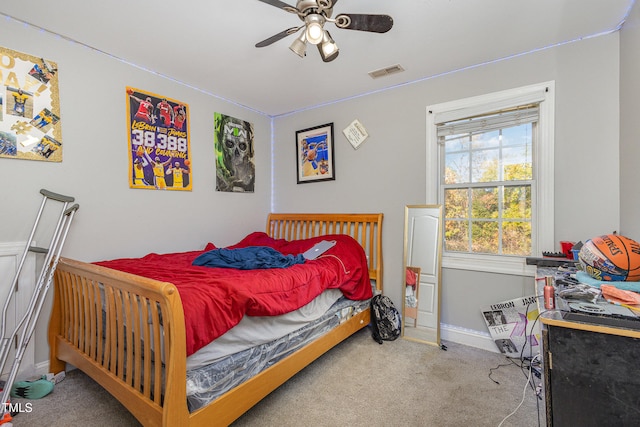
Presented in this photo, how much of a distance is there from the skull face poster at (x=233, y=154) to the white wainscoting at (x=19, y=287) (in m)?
1.67

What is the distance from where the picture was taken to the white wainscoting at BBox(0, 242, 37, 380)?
193cm

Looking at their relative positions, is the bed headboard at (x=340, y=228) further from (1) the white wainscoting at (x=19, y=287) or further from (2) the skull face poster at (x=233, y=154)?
(1) the white wainscoting at (x=19, y=287)

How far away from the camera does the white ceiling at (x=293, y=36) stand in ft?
6.16

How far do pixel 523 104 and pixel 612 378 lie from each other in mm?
2260

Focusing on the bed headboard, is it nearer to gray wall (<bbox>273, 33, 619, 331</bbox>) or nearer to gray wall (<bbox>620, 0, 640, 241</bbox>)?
gray wall (<bbox>273, 33, 619, 331</bbox>)

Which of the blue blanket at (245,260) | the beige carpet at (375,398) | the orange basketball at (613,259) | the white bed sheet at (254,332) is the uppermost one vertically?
the orange basketball at (613,259)

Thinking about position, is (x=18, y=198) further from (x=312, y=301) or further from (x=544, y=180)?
(x=544, y=180)

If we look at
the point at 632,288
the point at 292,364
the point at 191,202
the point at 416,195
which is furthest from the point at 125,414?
the point at 416,195

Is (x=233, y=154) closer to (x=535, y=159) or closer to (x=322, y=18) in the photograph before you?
(x=322, y=18)

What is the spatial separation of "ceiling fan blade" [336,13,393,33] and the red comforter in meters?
1.56

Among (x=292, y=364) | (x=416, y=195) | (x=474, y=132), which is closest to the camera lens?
(x=292, y=364)

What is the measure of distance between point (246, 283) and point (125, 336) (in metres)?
0.73

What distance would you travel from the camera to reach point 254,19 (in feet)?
6.54

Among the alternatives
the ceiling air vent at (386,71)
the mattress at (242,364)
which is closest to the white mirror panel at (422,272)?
the mattress at (242,364)
